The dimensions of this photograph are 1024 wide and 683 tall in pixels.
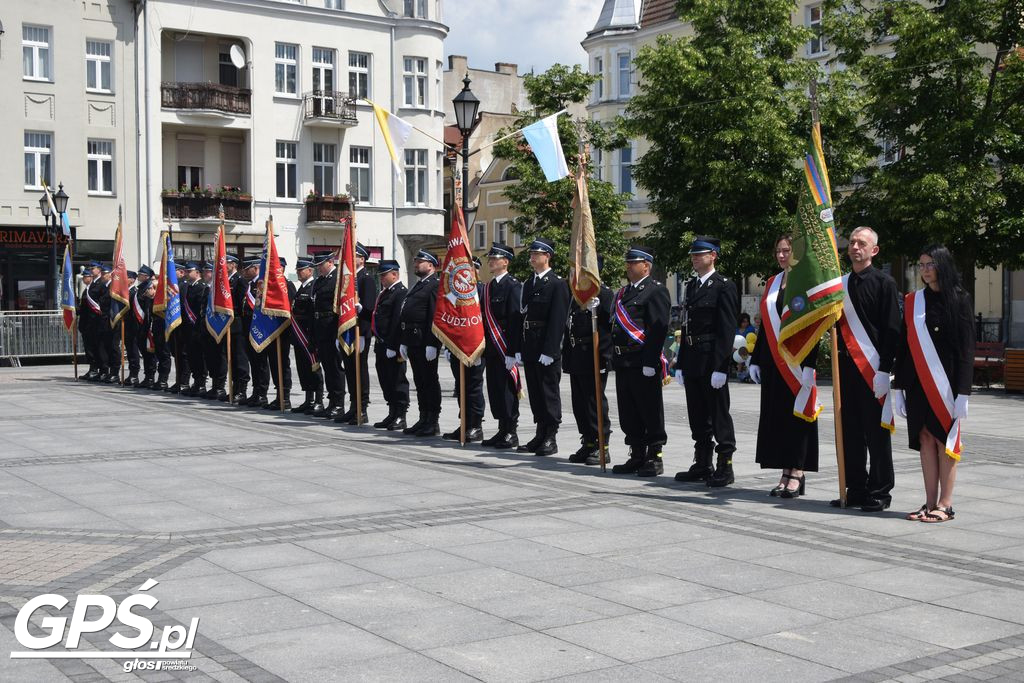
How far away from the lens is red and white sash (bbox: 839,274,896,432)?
944 centimetres

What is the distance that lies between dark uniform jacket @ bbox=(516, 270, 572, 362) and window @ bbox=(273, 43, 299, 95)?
3296 cm

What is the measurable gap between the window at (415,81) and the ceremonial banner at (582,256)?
35.5 meters

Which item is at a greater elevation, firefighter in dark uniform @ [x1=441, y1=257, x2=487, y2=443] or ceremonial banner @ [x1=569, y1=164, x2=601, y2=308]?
ceremonial banner @ [x1=569, y1=164, x2=601, y2=308]

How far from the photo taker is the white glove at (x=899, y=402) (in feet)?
30.5

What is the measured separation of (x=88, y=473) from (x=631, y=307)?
5.18m

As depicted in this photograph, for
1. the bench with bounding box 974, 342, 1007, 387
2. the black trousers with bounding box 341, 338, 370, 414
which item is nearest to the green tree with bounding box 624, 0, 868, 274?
the bench with bounding box 974, 342, 1007, 387

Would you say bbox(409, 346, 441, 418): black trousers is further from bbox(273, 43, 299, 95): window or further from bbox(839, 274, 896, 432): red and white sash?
bbox(273, 43, 299, 95): window

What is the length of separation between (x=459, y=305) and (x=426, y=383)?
1357 millimetres

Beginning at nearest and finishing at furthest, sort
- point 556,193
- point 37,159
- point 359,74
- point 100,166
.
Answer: point 556,193 → point 37,159 → point 100,166 → point 359,74

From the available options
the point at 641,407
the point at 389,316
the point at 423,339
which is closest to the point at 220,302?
the point at 389,316

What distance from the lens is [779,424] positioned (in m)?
10.0

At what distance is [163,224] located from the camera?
136ft

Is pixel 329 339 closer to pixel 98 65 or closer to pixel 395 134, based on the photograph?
pixel 395 134

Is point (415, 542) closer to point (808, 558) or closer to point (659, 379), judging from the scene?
Answer: point (808, 558)
